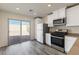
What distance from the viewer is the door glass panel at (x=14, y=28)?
6.40 meters

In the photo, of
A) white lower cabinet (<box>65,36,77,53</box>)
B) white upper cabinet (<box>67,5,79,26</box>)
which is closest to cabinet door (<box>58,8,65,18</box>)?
white upper cabinet (<box>67,5,79,26</box>)

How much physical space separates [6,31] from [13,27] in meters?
0.89

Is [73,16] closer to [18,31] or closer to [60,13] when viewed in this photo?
[60,13]

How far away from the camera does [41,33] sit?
657 cm

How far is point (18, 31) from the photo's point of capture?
705 cm

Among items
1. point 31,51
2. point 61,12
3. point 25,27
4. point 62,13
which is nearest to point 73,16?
point 62,13

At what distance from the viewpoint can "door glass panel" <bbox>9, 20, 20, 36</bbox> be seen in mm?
6396

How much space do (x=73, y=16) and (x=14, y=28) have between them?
417 cm

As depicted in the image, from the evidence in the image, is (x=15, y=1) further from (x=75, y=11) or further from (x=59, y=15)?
(x=59, y=15)

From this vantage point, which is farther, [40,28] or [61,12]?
[40,28]

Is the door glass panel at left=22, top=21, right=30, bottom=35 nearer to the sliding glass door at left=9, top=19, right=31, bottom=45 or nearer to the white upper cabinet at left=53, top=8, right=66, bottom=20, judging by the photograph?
the sliding glass door at left=9, top=19, right=31, bottom=45

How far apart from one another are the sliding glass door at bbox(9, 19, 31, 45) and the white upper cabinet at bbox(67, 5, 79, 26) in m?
3.69
